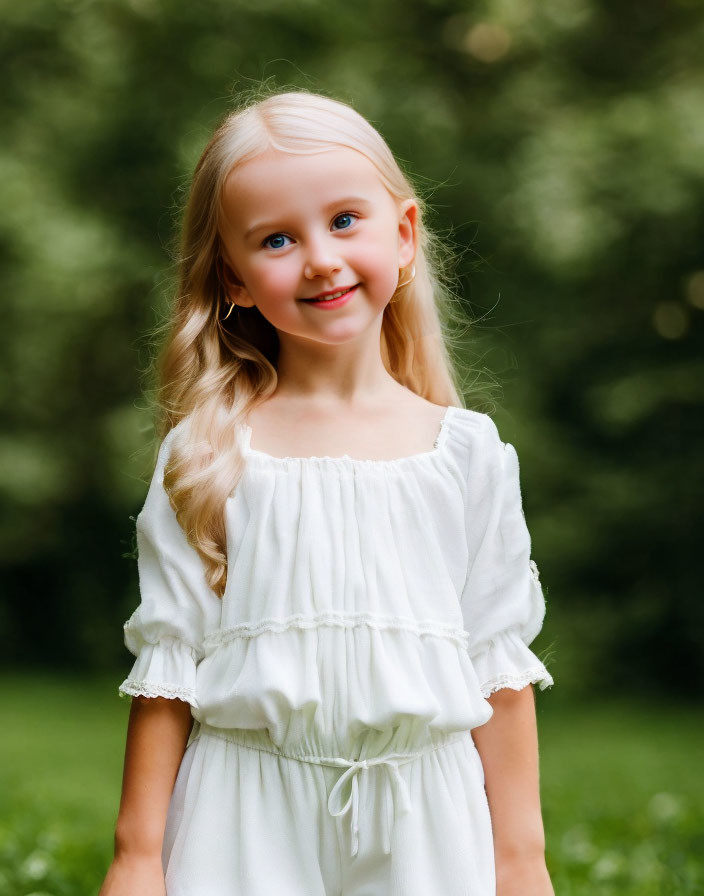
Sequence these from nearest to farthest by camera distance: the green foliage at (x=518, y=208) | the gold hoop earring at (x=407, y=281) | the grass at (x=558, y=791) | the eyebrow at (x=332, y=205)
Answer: the eyebrow at (x=332, y=205) < the gold hoop earring at (x=407, y=281) < the grass at (x=558, y=791) < the green foliage at (x=518, y=208)

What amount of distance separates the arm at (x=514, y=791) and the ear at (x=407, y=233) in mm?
727

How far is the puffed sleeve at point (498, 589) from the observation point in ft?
6.54

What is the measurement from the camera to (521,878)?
1.93m

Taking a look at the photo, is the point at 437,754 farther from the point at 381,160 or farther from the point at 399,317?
the point at 381,160

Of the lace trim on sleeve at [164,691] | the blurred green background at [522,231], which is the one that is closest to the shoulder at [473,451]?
the lace trim on sleeve at [164,691]

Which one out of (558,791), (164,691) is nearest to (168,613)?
(164,691)

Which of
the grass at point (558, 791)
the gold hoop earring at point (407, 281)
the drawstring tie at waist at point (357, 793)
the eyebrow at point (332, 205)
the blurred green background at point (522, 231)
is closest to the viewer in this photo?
the drawstring tie at waist at point (357, 793)

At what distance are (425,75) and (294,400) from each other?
6.12 metres

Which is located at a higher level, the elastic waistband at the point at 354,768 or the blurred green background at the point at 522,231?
the blurred green background at the point at 522,231

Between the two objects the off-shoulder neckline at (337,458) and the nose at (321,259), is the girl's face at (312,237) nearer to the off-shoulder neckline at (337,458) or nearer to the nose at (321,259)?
the nose at (321,259)

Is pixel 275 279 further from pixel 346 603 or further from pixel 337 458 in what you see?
pixel 346 603

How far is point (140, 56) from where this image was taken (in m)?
7.87

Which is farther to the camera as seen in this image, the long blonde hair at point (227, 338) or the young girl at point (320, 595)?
the long blonde hair at point (227, 338)

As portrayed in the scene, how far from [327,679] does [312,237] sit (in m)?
0.67
